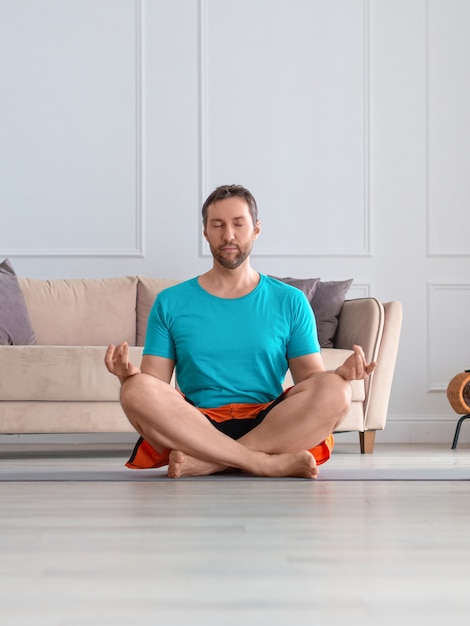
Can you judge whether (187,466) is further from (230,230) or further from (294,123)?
(294,123)

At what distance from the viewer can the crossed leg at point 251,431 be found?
2469mm

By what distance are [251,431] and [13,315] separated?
2182 mm

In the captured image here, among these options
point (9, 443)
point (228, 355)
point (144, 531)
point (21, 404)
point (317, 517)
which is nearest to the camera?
point (144, 531)

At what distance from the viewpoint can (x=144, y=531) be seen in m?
1.60

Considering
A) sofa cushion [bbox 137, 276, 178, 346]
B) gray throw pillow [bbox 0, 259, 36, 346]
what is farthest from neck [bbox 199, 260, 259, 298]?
sofa cushion [bbox 137, 276, 178, 346]

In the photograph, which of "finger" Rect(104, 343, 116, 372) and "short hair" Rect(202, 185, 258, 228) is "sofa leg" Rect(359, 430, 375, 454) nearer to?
"short hair" Rect(202, 185, 258, 228)

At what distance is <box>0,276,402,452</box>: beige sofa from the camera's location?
12.7 ft

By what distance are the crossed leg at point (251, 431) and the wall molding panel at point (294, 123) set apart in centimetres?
274

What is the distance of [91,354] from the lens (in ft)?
12.9

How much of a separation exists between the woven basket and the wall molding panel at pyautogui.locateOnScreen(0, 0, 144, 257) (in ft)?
5.90

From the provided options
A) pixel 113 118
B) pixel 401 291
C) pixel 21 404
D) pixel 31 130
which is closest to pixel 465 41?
pixel 401 291

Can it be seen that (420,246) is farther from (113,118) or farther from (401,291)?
(113,118)

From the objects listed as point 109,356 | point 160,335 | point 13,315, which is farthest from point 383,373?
point 109,356

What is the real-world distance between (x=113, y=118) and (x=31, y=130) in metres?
0.45
